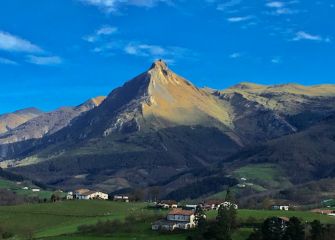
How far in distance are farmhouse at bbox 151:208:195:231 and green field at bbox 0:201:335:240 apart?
3.09 meters

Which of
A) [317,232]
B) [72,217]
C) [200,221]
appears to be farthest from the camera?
[72,217]

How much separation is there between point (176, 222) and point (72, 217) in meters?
41.8

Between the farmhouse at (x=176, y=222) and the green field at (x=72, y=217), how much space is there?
309 centimetres

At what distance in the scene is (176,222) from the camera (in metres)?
150

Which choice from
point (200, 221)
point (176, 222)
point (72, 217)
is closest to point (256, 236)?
point (200, 221)

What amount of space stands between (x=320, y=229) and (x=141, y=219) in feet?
166

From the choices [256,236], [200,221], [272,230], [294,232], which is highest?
[200,221]

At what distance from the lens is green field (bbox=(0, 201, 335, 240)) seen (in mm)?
139250

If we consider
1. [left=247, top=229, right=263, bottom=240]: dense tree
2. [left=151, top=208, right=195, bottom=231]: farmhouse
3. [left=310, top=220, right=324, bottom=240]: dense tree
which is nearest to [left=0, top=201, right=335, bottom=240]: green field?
[left=151, top=208, right=195, bottom=231]: farmhouse

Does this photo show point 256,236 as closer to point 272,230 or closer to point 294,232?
point 272,230

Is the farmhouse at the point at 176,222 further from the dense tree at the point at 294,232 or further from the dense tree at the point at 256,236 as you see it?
the dense tree at the point at 294,232

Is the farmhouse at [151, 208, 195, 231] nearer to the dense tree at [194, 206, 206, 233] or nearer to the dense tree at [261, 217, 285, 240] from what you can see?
the dense tree at [194, 206, 206, 233]

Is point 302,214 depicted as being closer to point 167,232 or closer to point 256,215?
point 256,215

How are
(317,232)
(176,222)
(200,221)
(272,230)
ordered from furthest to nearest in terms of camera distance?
(176,222) < (200,221) < (272,230) < (317,232)
